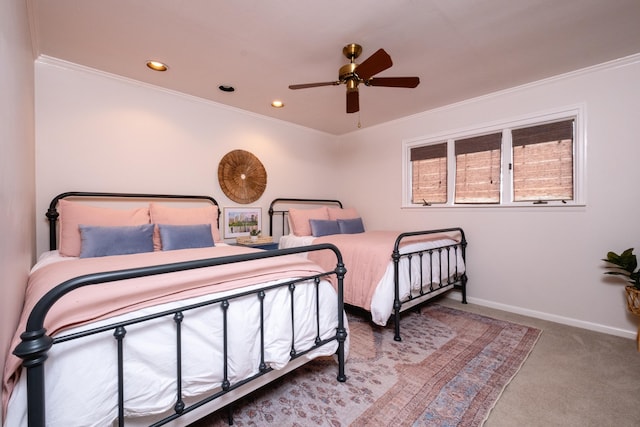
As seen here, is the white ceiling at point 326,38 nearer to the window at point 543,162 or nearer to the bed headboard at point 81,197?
the window at point 543,162

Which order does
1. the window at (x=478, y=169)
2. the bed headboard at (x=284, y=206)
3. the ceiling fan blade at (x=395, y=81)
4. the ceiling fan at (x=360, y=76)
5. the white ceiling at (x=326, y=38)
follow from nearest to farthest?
the white ceiling at (x=326, y=38), the ceiling fan at (x=360, y=76), the ceiling fan blade at (x=395, y=81), the window at (x=478, y=169), the bed headboard at (x=284, y=206)

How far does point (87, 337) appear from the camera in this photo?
98 cm

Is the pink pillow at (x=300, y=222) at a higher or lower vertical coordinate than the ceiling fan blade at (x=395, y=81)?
lower

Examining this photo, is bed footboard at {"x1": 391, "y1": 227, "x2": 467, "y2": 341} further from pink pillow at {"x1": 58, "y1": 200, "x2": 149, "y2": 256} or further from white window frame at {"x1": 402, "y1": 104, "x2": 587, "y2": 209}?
pink pillow at {"x1": 58, "y1": 200, "x2": 149, "y2": 256}

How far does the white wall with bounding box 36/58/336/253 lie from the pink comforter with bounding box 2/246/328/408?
1.18 m

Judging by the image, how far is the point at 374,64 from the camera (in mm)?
1863

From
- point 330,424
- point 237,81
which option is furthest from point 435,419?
point 237,81

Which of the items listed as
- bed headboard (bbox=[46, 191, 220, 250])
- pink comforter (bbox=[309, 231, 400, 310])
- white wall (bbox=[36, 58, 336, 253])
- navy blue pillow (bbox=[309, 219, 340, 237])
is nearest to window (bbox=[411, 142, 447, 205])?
navy blue pillow (bbox=[309, 219, 340, 237])

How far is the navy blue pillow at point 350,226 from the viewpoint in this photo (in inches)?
147

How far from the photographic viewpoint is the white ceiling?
175 centimetres

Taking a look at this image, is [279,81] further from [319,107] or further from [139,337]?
[139,337]

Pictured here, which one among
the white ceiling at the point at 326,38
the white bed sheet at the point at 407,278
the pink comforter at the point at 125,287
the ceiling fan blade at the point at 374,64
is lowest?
the white bed sheet at the point at 407,278

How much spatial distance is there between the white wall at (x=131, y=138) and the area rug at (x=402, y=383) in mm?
2241

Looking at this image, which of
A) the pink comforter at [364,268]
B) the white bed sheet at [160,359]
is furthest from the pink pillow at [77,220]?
the pink comforter at [364,268]
